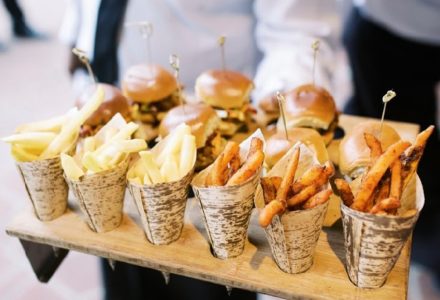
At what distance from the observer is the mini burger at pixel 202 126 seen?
149cm

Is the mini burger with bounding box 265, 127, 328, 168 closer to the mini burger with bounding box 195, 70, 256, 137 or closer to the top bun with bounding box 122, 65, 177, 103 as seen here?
the mini burger with bounding box 195, 70, 256, 137

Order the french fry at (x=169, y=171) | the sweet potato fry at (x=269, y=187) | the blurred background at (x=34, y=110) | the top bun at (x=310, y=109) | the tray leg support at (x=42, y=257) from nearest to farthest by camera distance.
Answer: the sweet potato fry at (x=269, y=187), the french fry at (x=169, y=171), the tray leg support at (x=42, y=257), the top bun at (x=310, y=109), the blurred background at (x=34, y=110)

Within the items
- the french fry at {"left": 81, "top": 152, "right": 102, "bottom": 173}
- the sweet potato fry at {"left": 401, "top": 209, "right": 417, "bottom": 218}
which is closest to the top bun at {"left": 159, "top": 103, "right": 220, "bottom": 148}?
the french fry at {"left": 81, "top": 152, "right": 102, "bottom": 173}

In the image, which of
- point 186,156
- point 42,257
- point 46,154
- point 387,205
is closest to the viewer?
point 387,205

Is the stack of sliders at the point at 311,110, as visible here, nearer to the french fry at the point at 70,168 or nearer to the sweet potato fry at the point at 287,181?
the sweet potato fry at the point at 287,181

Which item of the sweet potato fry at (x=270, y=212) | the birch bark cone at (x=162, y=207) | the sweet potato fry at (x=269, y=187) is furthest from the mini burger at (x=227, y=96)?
the sweet potato fry at (x=270, y=212)

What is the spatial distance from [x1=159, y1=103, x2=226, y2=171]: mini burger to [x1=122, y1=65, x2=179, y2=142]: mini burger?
8.5 inches

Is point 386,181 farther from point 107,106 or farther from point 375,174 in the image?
point 107,106

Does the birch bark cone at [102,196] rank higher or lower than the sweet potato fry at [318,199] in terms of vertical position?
lower

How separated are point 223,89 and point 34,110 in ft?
11.1

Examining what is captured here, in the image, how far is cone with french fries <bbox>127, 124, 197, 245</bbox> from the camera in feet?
3.76

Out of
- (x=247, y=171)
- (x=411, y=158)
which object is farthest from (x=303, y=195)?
(x=411, y=158)

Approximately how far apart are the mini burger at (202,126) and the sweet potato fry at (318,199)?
522 mm

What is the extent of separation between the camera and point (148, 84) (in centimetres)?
172
